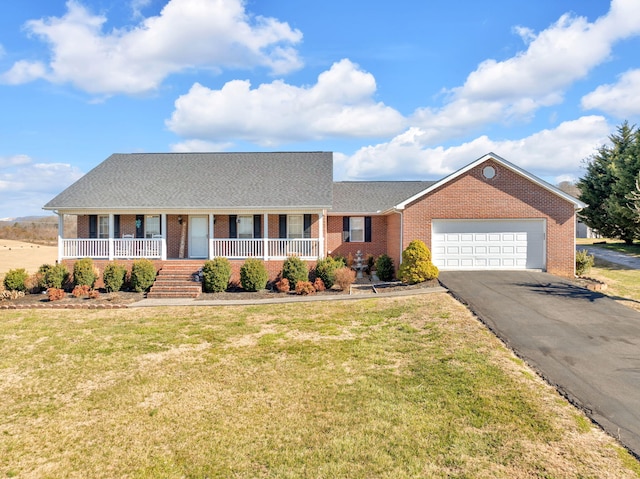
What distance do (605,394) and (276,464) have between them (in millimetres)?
→ 5299

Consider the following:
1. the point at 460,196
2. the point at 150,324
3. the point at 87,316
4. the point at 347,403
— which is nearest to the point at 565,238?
the point at 460,196

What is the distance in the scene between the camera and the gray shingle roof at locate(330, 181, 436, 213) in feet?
73.3

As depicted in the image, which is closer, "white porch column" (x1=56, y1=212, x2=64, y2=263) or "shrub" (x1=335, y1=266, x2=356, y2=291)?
"shrub" (x1=335, y1=266, x2=356, y2=291)

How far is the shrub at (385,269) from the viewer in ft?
61.6

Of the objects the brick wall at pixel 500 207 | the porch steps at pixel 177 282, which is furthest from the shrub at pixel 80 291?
the brick wall at pixel 500 207

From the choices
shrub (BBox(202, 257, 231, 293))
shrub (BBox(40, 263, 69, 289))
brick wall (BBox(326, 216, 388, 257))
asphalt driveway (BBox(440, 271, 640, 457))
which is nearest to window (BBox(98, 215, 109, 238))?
shrub (BBox(40, 263, 69, 289))

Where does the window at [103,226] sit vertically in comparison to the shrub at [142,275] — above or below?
above

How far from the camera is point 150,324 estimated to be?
39.6 ft

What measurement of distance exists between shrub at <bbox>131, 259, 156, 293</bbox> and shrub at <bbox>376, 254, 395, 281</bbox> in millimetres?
10003

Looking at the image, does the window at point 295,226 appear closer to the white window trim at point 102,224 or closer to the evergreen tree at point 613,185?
the white window trim at point 102,224

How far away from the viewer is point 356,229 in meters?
22.0

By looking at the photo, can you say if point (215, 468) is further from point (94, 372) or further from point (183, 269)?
point (183, 269)

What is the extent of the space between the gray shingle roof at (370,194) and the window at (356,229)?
1.45ft

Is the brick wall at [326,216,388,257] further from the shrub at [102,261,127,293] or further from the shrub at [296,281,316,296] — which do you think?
the shrub at [102,261,127,293]
